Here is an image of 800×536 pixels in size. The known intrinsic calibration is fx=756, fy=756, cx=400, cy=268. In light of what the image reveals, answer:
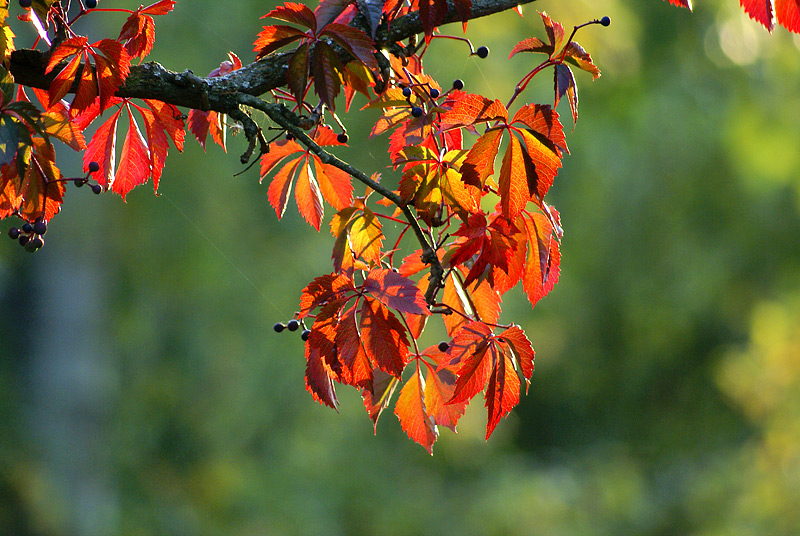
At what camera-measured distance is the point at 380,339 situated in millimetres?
761

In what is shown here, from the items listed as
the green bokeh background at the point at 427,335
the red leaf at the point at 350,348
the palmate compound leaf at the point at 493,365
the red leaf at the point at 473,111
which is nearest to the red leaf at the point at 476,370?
the palmate compound leaf at the point at 493,365

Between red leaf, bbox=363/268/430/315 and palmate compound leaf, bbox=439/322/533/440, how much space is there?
0.25ft

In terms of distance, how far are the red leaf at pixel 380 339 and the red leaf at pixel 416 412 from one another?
0.14 m

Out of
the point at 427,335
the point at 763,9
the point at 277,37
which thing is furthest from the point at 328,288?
the point at 427,335

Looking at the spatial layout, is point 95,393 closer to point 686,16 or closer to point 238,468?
point 238,468

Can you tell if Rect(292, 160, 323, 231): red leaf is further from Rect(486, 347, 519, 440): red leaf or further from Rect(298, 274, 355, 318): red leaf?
Rect(486, 347, 519, 440): red leaf

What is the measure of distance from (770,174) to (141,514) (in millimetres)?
5540

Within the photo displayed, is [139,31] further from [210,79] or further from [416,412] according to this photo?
[416,412]

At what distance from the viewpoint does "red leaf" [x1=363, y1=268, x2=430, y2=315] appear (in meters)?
0.72

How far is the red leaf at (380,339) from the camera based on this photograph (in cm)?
76

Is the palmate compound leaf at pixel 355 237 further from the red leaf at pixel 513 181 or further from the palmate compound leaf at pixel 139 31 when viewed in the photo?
the palmate compound leaf at pixel 139 31

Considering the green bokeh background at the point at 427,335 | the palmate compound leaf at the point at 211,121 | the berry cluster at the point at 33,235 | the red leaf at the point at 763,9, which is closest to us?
the red leaf at the point at 763,9

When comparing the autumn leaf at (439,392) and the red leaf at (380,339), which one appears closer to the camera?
the red leaf at (380,339)

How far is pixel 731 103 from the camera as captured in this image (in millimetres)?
6285
